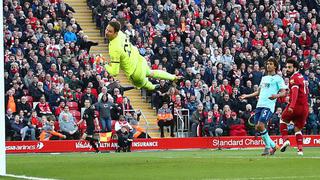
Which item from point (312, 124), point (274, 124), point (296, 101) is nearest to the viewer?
point (296, 101)

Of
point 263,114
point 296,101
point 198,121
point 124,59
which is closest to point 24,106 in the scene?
point 198,121

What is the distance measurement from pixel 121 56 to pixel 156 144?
1315 centimetres

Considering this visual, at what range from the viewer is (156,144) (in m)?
33.5

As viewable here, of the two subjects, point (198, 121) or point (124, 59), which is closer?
point (124, 59)

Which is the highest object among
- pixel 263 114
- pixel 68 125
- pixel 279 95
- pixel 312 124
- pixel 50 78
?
pixel 279 95

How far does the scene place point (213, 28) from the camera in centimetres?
4031

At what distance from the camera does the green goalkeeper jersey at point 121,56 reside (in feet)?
66.7

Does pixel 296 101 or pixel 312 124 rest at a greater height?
pixel 296 101

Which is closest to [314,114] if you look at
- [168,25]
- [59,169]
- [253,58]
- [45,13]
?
[253,58]

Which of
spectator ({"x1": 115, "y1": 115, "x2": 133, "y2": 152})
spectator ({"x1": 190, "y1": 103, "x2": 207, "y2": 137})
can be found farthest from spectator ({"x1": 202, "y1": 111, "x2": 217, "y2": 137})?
spectator ({"x1": 115, "y1": 115, "x2": 133, "y2": 152})

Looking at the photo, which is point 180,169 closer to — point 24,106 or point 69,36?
point 24,106

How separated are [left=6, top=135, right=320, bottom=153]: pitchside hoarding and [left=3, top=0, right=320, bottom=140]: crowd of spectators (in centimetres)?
58

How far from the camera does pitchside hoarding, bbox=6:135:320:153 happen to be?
3188 cm

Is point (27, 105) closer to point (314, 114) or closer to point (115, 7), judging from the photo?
point (115, 7)
